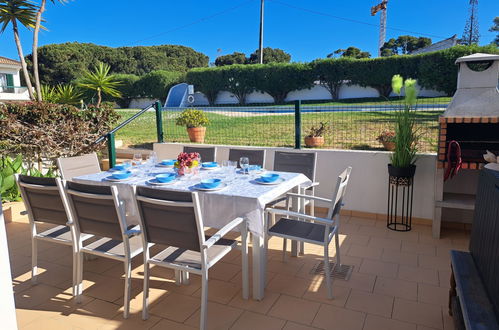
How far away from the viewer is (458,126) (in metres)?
3.74

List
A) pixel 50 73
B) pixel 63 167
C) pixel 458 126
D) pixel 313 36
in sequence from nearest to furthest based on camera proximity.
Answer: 1. pixel 63 167
2. pixel 458 126
3. pixel 50 73
4. pixel 313 36

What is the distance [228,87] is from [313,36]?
1824cm

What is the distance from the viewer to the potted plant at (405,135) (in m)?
3.69

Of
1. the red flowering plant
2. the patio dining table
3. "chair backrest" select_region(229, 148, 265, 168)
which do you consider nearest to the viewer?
the patio dining table

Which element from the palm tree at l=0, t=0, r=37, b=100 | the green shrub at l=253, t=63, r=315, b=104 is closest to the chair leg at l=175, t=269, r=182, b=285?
the palm tree at l=0, t=0, r=37, b=100

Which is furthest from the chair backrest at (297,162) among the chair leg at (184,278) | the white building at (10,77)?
the white building at (10,77)

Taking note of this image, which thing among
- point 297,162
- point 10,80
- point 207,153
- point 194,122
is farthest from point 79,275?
point 10,80

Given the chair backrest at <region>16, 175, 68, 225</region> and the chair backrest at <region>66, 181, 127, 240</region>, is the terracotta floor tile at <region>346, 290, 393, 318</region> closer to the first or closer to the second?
the chair backrest at <region>66, 181, 127, 240</region>

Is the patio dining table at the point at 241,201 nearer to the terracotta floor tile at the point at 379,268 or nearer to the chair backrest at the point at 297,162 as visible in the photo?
the chair backrest at the point at 297,162

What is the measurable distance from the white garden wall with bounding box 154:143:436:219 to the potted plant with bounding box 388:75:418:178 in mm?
382

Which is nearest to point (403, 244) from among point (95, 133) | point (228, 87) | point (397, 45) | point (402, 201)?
point (402, 201)

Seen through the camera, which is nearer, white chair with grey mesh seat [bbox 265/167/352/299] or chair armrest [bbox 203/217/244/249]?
chair armrest [bbox 203/217/244/249]

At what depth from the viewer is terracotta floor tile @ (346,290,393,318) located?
239 centimetres

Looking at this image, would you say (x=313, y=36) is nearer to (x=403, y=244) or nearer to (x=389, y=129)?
(x=389, y=129)
